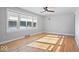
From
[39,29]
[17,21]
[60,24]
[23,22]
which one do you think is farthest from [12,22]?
[60,24]

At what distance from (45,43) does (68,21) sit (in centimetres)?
82

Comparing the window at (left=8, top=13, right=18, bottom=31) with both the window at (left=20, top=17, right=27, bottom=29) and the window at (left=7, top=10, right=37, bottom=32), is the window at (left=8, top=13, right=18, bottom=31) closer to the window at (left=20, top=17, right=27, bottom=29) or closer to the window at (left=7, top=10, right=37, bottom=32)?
the window at (left=7, top=10, right=37, bottom=32)

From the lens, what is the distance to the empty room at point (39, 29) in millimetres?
1682

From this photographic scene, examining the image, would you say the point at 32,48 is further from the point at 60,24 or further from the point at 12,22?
the point at 60,24

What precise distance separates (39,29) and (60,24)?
581 millimetres

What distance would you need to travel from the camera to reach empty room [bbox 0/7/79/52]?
1.68 m

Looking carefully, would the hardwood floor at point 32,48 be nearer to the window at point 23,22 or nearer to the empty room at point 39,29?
the empty room at point 39,29

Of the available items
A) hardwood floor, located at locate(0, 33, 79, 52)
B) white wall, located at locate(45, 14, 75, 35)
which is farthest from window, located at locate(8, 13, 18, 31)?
white wall, located at locate(45, 14, 75, 35)

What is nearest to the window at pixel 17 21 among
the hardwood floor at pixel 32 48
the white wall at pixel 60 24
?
the hardwood floor at pixel 32 48
